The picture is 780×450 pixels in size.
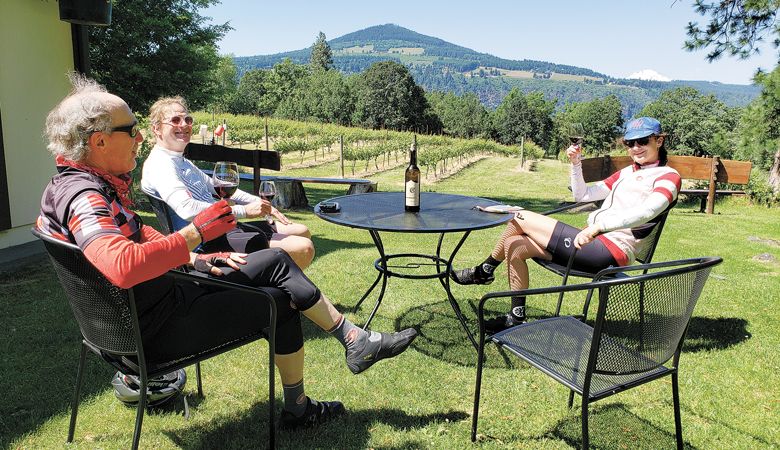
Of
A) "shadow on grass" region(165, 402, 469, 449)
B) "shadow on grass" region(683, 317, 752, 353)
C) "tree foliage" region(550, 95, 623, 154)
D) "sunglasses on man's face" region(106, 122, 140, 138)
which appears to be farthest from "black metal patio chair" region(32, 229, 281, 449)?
"tree foliage" region(550, 95, 623, 154)

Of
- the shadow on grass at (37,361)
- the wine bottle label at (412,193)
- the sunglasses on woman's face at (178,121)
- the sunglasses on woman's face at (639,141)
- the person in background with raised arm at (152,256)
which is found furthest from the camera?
the wine bottle label at (412,193)

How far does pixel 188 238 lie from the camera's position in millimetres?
1714

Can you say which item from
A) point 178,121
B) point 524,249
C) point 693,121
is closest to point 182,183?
point 178,121

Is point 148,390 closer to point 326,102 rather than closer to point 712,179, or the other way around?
point 712,179

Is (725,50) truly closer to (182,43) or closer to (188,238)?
(182,43)

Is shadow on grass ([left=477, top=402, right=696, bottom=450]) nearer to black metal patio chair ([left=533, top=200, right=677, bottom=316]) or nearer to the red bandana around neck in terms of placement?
black metal patio chair ([left=533, top=200, right=677, bottom=316])

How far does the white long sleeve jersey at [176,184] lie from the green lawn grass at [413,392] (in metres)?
0.84

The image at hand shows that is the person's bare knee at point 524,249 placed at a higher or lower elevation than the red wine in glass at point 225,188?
lower

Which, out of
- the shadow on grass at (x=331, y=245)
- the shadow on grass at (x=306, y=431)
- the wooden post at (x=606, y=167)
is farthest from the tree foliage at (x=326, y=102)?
the shadow on grass at (x=306, y=431)

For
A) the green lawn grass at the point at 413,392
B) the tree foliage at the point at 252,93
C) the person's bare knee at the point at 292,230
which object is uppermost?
the tree foliage at the point at 252,93

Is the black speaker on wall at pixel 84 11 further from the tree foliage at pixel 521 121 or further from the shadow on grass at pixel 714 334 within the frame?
the tree foliage at pixel 521 121

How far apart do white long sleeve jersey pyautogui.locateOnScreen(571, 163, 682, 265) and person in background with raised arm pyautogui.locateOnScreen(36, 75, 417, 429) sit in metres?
1.62

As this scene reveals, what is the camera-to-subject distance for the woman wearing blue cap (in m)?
2.84

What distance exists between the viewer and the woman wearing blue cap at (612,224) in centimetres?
284
